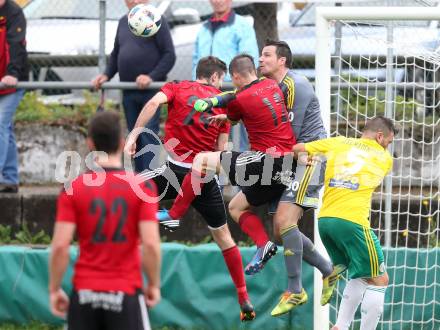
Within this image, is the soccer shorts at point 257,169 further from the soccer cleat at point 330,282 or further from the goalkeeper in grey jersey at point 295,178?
the soccer cleat at point 330,282

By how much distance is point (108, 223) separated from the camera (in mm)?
6961

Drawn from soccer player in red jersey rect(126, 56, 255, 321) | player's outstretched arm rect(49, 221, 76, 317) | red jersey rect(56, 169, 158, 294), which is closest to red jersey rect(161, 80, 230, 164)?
soccer player in red jersey rect(126, 56, 255, 321)

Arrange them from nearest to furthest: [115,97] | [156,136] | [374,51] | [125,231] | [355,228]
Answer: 1. [125,231]
2. [355,228]
3. [156,136]
4. [374,51]
5. [115,97]

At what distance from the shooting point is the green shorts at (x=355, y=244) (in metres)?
9.70

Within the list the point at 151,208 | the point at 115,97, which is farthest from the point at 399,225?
the point at 151,208

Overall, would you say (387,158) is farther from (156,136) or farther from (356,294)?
(156,136)

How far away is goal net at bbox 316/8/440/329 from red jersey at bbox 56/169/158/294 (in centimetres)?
397

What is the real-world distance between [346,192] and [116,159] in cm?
321

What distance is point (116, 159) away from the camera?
702 cm

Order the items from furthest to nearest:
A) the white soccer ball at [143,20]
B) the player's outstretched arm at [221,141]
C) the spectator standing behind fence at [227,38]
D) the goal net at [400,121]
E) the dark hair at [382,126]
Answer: the spectator standing behind fence at [227,38] → the white soccer ball at [143,20] → the goal net at [400,121] → the player's outstretched arm at [221,141] → the dark hair at [382,126]

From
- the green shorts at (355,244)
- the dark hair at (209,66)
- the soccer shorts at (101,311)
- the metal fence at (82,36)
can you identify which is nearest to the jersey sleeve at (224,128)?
the dark hair at (209,66)

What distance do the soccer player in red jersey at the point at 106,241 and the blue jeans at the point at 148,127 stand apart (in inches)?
202

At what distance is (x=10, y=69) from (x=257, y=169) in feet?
13.0

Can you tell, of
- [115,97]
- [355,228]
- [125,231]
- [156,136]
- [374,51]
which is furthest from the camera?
[115,97]
